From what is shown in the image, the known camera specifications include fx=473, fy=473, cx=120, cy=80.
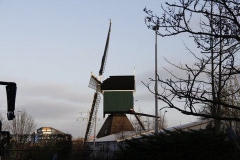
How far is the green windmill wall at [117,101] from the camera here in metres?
70.2

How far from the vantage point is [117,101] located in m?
70.6

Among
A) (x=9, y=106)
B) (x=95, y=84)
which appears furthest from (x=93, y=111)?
(x=9, y=106)

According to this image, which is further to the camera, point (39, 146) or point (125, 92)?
point (125, 92)

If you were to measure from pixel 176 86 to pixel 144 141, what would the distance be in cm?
926

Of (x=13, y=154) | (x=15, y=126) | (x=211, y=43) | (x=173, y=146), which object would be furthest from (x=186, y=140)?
(x=15, y=126)

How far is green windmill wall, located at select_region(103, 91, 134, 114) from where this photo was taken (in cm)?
7025

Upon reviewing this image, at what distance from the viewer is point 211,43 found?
10.1m

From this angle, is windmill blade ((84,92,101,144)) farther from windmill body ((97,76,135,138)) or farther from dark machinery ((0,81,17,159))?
dark machinery ((0,81,17,159))

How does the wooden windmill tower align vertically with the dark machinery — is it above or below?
above

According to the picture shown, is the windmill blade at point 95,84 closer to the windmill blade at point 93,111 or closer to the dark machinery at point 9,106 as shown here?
the windmill blade at point 93,111

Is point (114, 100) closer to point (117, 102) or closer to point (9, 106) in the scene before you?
point (117, 102)

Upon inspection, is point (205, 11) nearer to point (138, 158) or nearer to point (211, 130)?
point (138, 158)

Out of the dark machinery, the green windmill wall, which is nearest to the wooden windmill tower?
the green windmill wall

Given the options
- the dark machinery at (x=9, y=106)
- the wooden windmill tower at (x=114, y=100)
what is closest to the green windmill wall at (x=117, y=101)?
the wooden windmill tower at (x=114, y=100)
